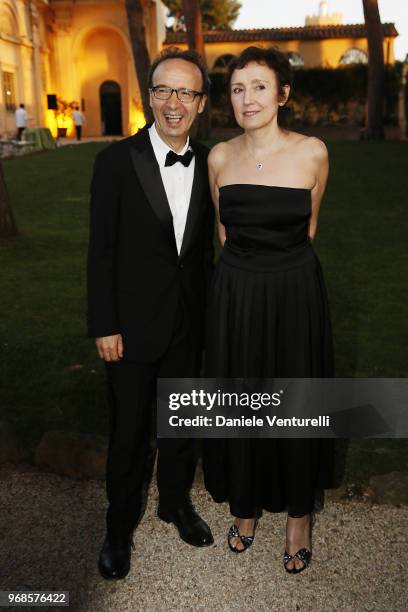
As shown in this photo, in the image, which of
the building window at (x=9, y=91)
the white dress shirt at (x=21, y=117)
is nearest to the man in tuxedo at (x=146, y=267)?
the white dress shirt at (x=21, y=117)

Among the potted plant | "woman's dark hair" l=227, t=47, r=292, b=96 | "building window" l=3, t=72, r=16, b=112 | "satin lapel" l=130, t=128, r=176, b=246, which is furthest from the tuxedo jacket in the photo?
the potted plant

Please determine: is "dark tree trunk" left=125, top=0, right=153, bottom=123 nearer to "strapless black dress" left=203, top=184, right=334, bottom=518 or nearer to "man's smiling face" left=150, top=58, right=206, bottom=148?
"man's smiling face" left=150, top=58, right=206, bottom=148

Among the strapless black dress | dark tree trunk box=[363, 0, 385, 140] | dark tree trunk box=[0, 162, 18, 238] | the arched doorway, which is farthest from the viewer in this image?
the arched doorway

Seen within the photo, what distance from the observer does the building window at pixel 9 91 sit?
28688 mm

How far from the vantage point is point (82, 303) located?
6.80 meters

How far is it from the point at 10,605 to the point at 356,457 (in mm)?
2098

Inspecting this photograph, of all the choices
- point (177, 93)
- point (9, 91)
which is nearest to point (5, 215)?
point (177, 93)

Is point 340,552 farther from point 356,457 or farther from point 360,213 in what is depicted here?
point 360,213

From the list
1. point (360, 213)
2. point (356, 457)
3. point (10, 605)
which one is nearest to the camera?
point (10, 605)

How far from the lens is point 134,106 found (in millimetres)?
34406

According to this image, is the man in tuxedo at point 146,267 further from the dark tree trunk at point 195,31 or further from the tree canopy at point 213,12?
the tree canopy at point 213,12

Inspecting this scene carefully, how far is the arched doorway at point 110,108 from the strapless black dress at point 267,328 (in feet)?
115

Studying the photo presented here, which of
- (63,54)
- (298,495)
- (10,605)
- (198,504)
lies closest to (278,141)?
(298,495)

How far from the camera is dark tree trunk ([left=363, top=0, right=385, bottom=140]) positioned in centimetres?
2259
